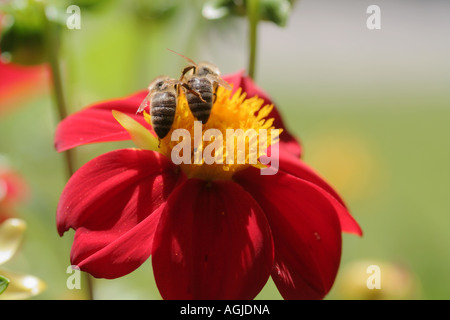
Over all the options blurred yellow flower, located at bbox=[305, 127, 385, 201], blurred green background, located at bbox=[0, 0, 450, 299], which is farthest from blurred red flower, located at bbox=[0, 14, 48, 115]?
blurred yellow flower, located at bbox=[305, 127, 385, 201]

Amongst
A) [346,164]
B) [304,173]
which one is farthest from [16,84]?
[346,164]

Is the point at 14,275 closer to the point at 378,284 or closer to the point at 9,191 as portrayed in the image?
the point at 9,191

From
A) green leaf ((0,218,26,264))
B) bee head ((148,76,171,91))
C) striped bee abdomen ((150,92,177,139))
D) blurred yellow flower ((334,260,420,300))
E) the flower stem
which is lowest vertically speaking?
blurred yellow flower ((334,260,420,300))

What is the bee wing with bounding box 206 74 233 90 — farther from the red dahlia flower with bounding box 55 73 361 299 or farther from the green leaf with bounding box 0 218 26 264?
the green leaf with bounding box 0 218 26 264

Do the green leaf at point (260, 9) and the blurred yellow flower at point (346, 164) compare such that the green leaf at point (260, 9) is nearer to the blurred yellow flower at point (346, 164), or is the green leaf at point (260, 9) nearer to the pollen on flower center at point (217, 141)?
the pollen on flower center at point (217, 141)

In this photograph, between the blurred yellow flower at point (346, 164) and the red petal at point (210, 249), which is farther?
the blurred yellow flower at point (346, 164)

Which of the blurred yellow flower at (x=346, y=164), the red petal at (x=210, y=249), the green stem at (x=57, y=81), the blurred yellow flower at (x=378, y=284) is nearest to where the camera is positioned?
the red petal at (x=210, y=249)

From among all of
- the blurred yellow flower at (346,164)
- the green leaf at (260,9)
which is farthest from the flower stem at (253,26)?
the blurred yellow flower at (346,164)
